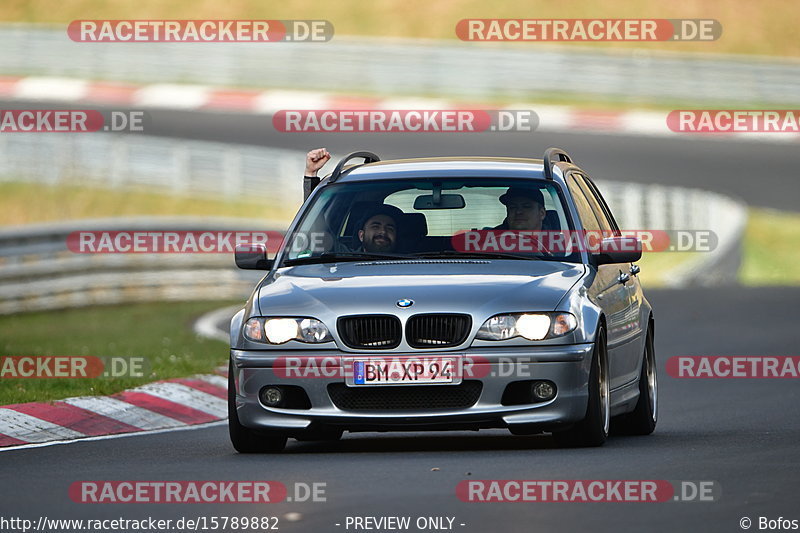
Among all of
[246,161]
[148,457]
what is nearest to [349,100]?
[246,161]

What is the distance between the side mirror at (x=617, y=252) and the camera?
10.7 metres

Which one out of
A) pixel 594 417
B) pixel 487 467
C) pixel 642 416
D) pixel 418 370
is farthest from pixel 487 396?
pixel 642 416

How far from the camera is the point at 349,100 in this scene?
39250mm

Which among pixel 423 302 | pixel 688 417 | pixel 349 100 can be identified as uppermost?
pixel 349 100

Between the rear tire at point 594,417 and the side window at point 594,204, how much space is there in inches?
69.9

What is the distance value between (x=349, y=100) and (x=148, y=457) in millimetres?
29410

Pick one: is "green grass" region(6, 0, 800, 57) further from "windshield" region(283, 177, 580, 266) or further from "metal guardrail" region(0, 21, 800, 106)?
"windshield" region(283, 177, 580, 266)

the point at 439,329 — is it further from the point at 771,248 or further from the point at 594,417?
the point at 771,248

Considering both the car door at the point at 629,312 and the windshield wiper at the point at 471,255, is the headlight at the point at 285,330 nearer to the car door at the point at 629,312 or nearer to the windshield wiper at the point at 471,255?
the windshield wiper at the point at 471,255

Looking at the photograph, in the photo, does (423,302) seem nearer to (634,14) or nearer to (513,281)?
(513,281)

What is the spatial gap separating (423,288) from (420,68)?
3132 cm

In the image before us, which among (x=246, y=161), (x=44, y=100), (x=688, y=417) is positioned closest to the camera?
(x=688, y=417)

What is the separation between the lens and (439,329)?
987cm

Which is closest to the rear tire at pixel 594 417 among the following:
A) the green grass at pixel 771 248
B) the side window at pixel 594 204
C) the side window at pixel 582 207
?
the side window at pixel 582 207
